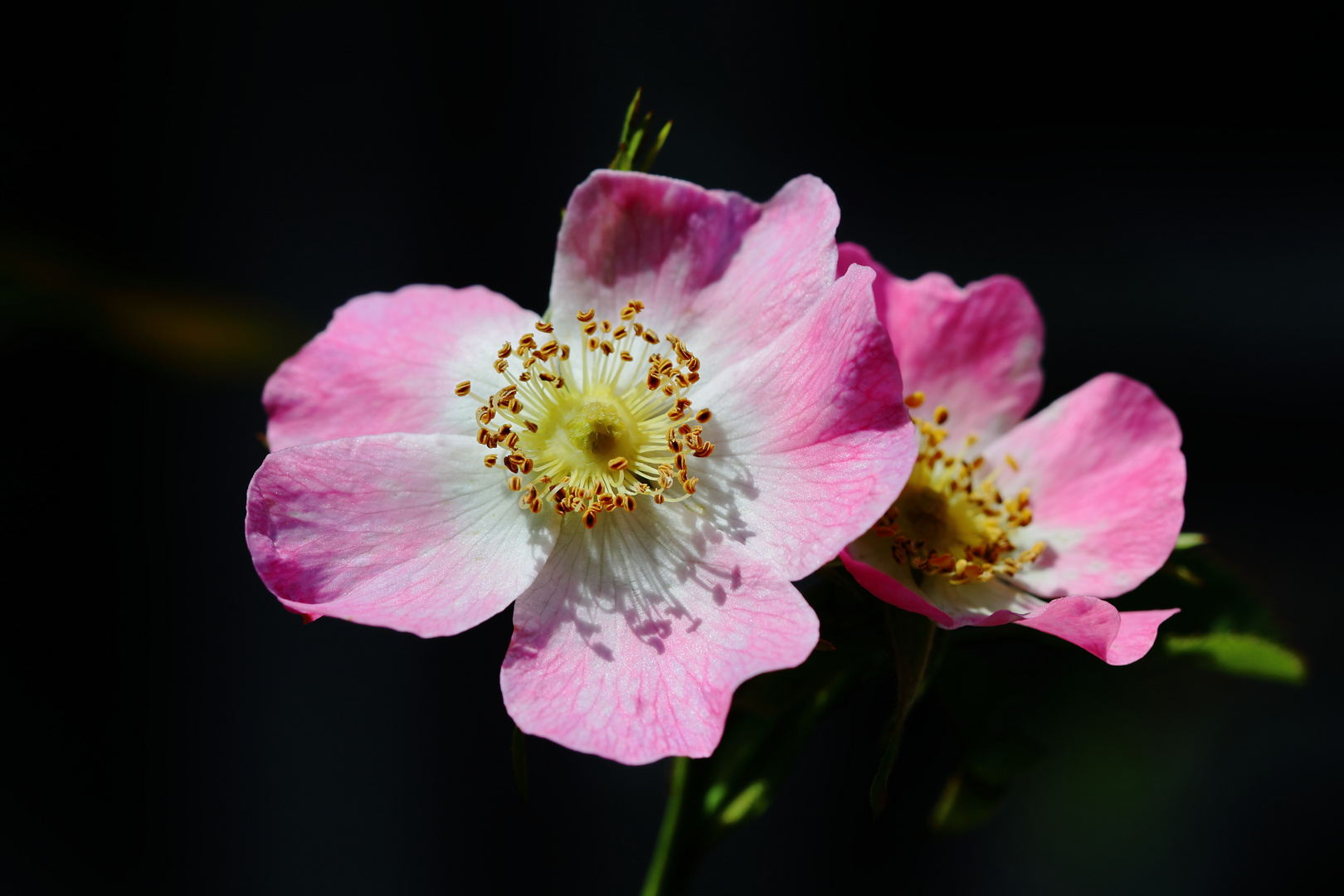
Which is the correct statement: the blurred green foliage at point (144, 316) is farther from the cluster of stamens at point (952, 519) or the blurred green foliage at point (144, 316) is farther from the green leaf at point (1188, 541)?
the green leaf at point (1188, 541)

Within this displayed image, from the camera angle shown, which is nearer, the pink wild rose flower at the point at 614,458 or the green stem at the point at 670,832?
the pink wild rose flower at the point at 614,458

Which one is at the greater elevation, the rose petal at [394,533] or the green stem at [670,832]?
the rose petal at [394,533]

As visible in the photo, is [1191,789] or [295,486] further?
[1191,789]

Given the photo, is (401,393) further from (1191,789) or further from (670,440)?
(1191,789)

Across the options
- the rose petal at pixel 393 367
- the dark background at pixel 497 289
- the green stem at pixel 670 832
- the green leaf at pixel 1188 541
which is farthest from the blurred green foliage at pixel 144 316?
the green leaf at pixel 1188 541

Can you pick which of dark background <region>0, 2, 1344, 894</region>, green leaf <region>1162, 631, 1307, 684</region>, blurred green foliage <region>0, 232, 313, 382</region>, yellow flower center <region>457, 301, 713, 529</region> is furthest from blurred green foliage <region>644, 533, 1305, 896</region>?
blurred green foliage <region>0, 232, 313, 382</region>

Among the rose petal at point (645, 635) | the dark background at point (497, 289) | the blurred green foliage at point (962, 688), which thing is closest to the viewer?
the rose petal at point (645, 635)

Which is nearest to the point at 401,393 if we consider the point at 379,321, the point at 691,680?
the point at 379,321

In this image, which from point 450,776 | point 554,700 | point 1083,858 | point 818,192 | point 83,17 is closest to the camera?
point 554,700
